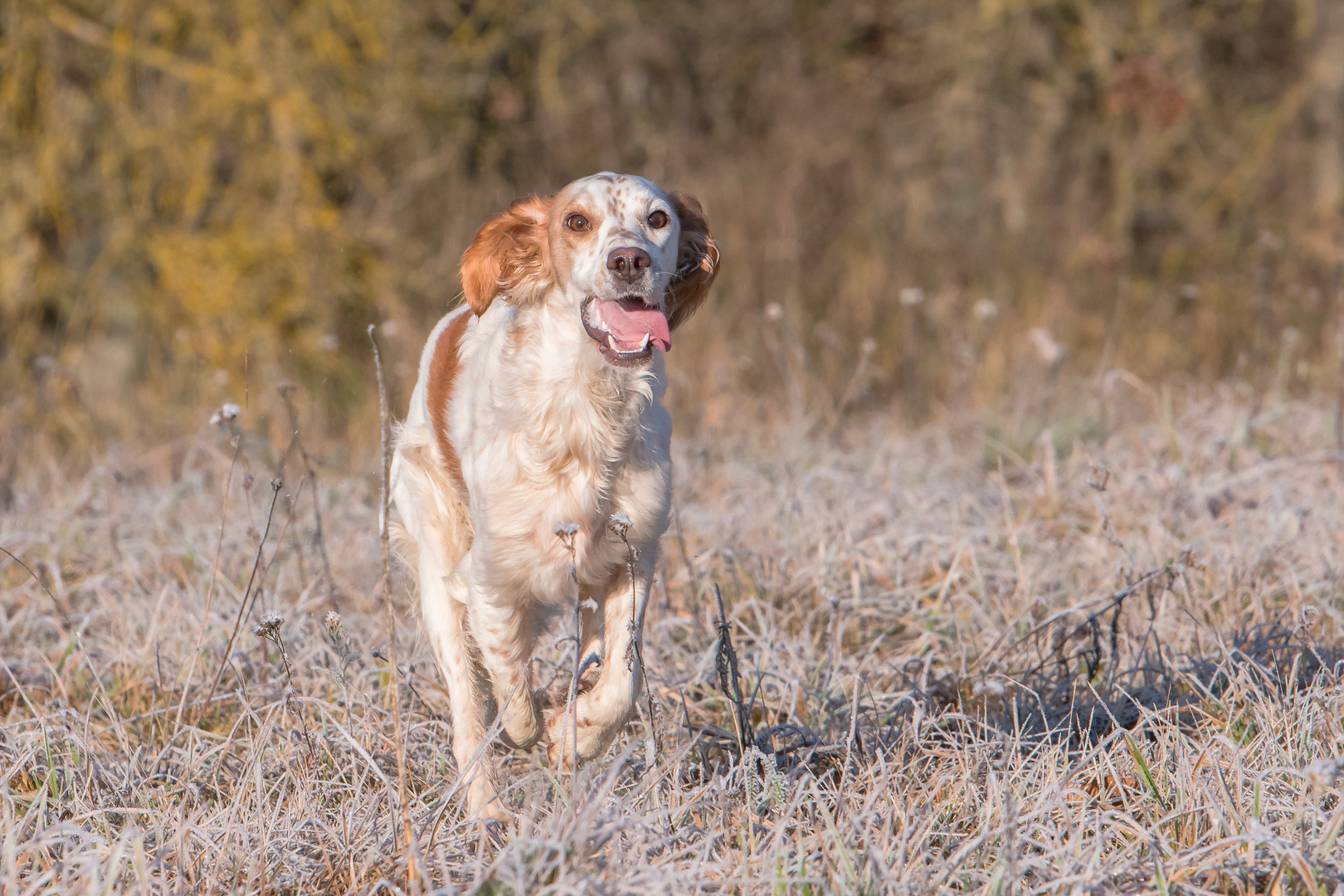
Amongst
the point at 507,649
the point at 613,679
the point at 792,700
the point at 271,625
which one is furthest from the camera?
the point at 792,700

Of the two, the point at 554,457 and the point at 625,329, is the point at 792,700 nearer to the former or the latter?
the point at 554,457

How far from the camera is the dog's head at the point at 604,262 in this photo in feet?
7.59

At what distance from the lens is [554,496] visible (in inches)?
90.5

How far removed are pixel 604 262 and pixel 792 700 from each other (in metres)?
1.00

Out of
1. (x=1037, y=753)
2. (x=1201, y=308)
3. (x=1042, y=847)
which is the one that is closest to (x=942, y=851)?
(x=1042, y=847)

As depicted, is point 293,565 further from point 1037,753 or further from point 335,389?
point 335,389

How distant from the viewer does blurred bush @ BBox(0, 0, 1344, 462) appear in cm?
646

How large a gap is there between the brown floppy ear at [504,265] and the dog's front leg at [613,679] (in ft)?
1.94

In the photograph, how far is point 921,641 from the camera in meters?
2.90

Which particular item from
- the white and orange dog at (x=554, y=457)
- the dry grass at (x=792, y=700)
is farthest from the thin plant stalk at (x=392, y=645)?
the white and orange dog at (x=554, y=457)

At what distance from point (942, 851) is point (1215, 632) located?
110cm

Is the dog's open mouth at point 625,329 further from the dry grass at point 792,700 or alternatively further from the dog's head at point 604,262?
the dry grass at point 792,700

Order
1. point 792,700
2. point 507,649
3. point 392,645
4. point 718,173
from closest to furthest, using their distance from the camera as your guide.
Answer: point 392,645, point 507,649, point 792,700, point 718,173

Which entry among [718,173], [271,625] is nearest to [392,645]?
[271,625]
